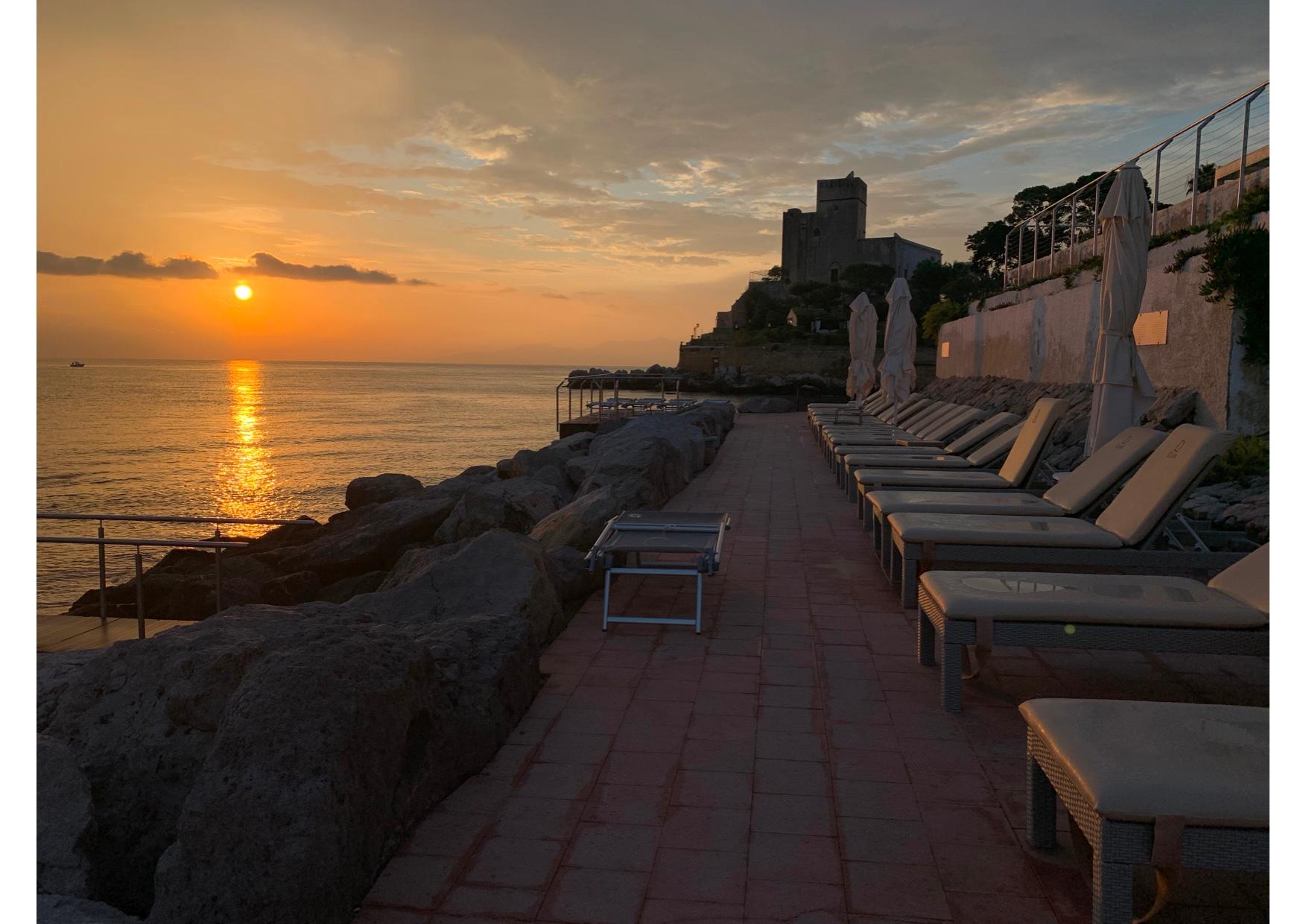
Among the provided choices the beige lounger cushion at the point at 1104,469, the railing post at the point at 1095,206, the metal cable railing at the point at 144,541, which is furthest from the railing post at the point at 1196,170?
the metal cable railing at the point at 144,541

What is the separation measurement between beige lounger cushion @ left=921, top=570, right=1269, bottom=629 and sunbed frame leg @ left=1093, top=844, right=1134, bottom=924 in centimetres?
127

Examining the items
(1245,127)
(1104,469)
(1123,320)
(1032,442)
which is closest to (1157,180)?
(1245,127)

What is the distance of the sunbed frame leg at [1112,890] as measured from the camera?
5.53 feet

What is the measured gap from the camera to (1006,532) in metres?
4.17

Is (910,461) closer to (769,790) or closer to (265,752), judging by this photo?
(769,790)

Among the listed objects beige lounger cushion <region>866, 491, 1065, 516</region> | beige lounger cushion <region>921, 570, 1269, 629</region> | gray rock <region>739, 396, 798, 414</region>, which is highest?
gray rock <region>739, 396, 798, 414</region>

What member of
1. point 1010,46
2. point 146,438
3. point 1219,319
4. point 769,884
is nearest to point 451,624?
point 769,884

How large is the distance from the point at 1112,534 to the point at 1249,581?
3.68ft

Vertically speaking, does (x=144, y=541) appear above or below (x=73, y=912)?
above

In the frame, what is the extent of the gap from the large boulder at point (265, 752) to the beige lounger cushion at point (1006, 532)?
2381 mm

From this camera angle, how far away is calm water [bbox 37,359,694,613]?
54.1 ft

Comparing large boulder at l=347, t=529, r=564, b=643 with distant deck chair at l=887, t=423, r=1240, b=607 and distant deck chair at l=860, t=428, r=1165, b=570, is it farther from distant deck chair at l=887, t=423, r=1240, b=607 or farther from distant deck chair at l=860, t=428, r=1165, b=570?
distant deck chair at l=860, t=428, r=1165, b=570

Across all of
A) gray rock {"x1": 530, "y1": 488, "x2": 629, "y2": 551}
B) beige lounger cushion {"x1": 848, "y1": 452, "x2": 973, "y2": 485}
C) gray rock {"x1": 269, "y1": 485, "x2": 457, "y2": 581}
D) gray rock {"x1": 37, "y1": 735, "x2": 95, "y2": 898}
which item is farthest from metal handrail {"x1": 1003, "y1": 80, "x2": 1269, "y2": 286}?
gray rock {"x1": 37, "y1": 735, "x2": 95, "y2": 898}

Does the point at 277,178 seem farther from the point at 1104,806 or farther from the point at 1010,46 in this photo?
the point at 1104,806
